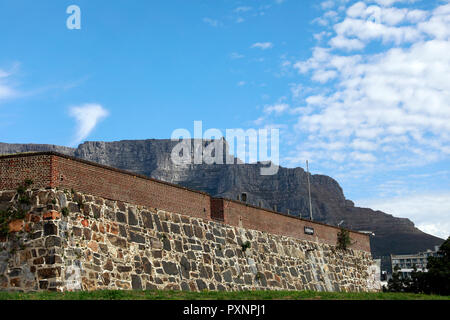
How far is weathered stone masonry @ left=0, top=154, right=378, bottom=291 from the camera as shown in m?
20.4

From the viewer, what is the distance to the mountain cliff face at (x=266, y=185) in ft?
523

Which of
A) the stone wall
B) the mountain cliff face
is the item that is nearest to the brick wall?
the stone wall

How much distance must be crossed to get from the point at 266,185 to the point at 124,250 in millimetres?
145814

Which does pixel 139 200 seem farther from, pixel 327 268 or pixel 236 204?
pixel 327 268

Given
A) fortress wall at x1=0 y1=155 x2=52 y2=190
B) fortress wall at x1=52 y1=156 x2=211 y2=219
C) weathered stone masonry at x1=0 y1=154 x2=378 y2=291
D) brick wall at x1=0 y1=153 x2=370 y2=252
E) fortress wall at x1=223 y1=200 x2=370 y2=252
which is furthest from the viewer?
fortress wall at x1=223 y1=200 x2=370 y2=252

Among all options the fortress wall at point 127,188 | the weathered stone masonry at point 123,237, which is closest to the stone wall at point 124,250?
the weathered stone masonry at point 123,237

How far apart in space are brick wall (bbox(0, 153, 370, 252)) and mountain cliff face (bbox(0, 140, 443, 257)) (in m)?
116

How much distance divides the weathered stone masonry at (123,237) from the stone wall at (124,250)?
36 mm

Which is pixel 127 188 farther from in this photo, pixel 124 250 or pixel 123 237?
pixel 124 250

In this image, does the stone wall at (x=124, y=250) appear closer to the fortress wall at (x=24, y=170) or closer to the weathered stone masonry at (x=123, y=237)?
the weathered stone masonry at (x=123, y=237)

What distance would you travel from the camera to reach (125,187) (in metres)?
24.5

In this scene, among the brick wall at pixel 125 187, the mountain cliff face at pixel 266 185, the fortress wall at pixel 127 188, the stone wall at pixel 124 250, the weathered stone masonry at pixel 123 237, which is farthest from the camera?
the mountain cliff face at pixel 266 185

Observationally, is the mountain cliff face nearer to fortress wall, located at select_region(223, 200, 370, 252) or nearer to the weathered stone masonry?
fortress wall, located at select_region(223, 200, 370, 252)

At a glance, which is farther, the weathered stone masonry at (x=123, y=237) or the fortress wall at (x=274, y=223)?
the fortress wall at (x=274, y=223)
